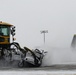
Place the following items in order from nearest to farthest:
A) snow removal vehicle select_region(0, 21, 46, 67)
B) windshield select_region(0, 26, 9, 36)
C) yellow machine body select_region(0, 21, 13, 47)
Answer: snow removal vehicle select_region(0, 21, 46, 67) → yellow machine body select_region(0, 21, 13, 47) → windshield select_region(0, 26, 9, 36)

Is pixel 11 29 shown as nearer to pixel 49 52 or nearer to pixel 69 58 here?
pixel 49 52

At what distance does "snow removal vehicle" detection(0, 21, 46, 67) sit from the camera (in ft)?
60.8

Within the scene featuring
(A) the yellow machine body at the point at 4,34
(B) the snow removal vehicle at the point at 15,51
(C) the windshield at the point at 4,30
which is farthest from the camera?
(C) the windshield at the point at 4,30

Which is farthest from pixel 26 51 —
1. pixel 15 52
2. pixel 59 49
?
Result: pixel 59 49

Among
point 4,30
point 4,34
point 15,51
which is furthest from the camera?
point 4,30

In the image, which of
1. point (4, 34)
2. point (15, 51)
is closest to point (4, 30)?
point (4, 34)

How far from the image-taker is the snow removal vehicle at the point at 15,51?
18547 millimetres

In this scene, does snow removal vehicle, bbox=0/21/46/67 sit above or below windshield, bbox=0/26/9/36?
below

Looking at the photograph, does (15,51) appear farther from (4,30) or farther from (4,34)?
(4,30)

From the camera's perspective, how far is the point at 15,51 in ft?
Result: 62.6

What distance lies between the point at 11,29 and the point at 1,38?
108cm

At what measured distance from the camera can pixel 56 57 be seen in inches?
816

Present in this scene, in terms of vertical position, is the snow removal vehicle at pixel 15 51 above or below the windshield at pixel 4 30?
below

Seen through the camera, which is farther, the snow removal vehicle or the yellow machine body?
the yellow machine body
